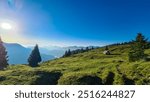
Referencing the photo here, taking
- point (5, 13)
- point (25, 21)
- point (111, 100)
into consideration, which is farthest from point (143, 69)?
point (5, 13)

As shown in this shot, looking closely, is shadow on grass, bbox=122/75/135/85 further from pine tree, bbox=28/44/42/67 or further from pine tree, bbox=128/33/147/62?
pine tree, bbox=28/44/42/67

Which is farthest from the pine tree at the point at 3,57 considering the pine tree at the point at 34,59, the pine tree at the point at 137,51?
the pine tree at the point at 137,51

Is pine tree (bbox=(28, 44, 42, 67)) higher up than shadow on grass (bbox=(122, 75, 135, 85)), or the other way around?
pine tree (bbox=(28, 44, 42, 67))

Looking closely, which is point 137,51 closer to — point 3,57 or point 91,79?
point 91,79

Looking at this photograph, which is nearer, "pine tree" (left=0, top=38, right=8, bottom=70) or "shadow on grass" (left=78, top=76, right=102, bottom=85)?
"shadow on grass" (left=78, top=76, right=102, bottom=85)

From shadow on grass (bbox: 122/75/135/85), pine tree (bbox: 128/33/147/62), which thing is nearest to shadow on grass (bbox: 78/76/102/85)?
shadow on grass (bbox: 122/75/135/85)

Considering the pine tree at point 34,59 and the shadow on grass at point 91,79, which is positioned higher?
the pine tree at point 34,59

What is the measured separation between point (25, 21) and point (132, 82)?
8.55 meters

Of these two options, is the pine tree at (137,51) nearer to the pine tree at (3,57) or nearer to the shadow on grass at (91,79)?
the shadow on grass at (91,79)

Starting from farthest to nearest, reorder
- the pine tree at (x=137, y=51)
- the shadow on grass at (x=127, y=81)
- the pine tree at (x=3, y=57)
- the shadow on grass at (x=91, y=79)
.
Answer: the pine tree at (x=3, y=57) → the pine tree at (x=137, y=51) → the shadow on grass at (x=91, y=79) → the shadow on grass at (x=127, y=81)

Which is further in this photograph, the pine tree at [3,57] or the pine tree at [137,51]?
the pine tree at [3,57]

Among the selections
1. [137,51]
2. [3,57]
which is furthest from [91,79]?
[3,57]

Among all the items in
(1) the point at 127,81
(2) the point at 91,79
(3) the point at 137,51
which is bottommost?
(1) the point at 127,81

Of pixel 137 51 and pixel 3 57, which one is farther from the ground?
pixel 137 51
